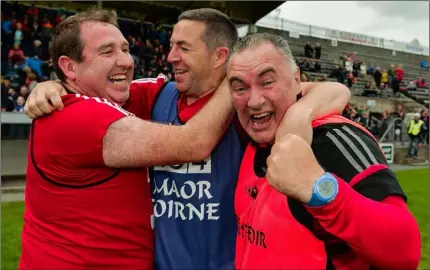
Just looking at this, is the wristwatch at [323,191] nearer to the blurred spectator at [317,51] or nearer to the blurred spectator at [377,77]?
the blurred spectator at [317,51]

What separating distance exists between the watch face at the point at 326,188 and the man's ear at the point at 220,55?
56.6 inches

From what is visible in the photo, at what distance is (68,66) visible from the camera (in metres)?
A: 2.39

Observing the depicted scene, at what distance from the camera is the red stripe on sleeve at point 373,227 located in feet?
4.63

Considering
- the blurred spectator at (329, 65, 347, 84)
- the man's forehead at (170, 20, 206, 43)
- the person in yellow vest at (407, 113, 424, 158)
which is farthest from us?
the blurred spectator at (329, 65, 347, 84)

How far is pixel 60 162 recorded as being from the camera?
2115 mm

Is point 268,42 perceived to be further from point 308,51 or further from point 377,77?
point 377,77

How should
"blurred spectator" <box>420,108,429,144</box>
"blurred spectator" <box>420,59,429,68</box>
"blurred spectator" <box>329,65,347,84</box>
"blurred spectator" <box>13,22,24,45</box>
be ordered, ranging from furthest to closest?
1. "blurred spectator" <box>420,59,429,68</box>
2. "blurred spectator" <box>329,65,347,84</box>
3. "blurred spectator" <box>420,108,429,144</box>
4. "blurred spectator" <box>13,22,24,45</box>

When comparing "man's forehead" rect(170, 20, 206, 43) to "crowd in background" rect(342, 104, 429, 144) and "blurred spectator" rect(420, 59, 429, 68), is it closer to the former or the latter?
"crowd in background" rect(342, 104, 429, 144)

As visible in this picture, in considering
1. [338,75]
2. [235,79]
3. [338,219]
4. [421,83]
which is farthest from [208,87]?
[421,83]

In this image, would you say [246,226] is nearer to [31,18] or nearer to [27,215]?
[27,215]

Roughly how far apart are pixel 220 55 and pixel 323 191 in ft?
4.90

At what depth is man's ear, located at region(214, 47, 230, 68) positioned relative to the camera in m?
2.67

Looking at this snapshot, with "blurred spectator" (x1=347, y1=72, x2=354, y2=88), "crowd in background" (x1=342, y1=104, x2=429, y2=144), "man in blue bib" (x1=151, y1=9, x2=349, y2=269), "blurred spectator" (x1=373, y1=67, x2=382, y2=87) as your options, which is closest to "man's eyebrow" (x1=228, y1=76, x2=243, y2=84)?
"man in blue bib" (x1=151, y1=9, x2=349, y2=269)

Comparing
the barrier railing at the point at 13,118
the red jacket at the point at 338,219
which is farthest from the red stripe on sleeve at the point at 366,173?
the barrier railing at the point at 13,118
